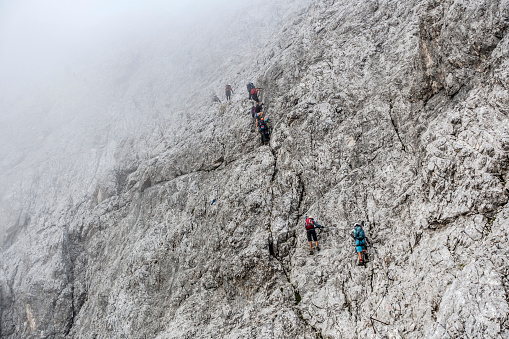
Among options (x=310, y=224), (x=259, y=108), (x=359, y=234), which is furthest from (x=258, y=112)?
(x=359, y=234)

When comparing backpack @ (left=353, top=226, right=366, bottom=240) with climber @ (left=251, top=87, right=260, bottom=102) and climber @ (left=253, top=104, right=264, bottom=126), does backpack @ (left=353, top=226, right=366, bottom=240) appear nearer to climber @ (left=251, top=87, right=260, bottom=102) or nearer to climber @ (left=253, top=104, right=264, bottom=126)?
climber @ (left=253, top=104, right=264, bottom=126)

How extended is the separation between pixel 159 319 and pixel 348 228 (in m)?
13.9

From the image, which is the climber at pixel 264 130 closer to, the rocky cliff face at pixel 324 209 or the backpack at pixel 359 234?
the rocky cliff face at pixel 324 209

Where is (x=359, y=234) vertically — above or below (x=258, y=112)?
below

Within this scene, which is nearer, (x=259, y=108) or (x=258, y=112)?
(x=258, y=112)

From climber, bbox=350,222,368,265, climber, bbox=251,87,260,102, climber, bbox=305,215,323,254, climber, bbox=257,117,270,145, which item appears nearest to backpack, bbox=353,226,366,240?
climber, bbox=350,222,368,265

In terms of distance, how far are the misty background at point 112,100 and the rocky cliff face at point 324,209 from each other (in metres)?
5.39

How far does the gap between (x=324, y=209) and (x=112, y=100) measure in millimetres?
49921

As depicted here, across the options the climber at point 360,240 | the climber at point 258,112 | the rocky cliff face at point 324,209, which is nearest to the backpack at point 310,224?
the rocky cliff face at point 324,209

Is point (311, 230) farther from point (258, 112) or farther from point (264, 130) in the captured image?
point (258, 112)

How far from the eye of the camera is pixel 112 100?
187 ft

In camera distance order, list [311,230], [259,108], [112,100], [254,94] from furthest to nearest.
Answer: [112,100], [254,94], [259,108], [311,230]

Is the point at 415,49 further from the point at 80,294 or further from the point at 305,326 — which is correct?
the point at 80,294

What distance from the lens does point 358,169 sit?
18453mm
